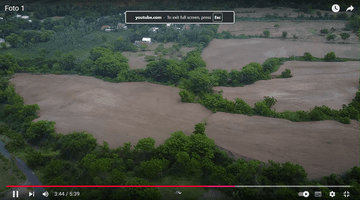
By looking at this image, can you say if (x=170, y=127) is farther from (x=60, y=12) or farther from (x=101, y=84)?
(x=60, y=12)

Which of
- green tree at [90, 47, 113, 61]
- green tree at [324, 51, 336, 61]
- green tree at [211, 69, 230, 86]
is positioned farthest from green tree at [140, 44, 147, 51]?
green tree at [324, 51, 336, 61]

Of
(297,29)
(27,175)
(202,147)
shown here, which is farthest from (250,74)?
(27,175)

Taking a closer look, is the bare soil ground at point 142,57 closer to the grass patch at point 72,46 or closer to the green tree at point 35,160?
the grass patch at point 72,46

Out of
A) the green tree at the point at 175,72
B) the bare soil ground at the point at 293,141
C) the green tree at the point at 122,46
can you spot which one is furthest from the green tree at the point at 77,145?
the green tree at the point at 122,46

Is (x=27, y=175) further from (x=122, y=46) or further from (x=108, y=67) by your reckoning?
(x=122, y=46)

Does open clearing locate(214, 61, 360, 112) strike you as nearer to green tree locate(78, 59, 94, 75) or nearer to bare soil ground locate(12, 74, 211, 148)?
bare soil ground locate(12, 74, 211, 148)

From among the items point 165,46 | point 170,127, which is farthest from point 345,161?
point 165,46
